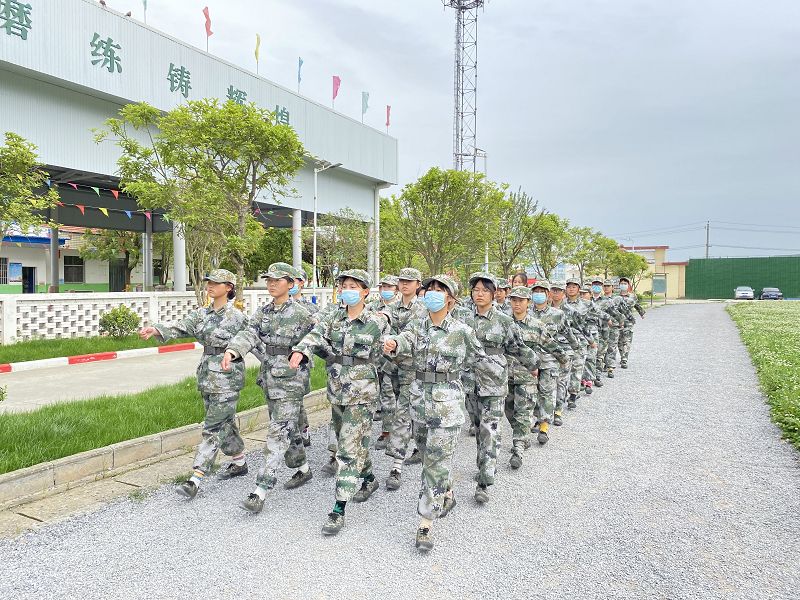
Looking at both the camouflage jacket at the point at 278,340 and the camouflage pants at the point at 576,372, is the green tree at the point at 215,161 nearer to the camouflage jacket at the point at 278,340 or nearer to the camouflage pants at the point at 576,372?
the camouflage pants at the point at 576,372

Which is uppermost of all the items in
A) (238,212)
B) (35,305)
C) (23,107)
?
(23,107)

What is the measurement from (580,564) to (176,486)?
3282 mm

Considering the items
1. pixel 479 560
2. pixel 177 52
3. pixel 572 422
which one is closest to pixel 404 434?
pixel 479 560

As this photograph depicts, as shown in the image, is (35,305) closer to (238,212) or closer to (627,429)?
(238,212)

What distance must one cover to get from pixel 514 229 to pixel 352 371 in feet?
76.6

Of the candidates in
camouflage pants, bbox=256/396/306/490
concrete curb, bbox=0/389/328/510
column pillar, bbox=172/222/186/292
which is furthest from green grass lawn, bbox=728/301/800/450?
column pillar, bbox=172/222/186/292

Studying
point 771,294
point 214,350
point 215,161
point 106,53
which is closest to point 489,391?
point 214,350

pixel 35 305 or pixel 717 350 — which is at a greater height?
pixel 35 305

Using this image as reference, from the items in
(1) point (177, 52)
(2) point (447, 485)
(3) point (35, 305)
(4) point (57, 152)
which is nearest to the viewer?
(2) point (447, 485)

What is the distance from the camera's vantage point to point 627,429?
23.8 ft

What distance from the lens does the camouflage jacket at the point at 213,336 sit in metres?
5.04

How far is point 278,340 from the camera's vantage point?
4988 mm

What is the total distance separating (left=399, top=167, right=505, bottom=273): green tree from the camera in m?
20.9

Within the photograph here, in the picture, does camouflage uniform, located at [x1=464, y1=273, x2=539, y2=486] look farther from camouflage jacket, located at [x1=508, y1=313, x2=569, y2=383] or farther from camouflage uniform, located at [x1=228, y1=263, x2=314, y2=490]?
camouflage uniform, located at [x1=228, y1=263, x2=314, y2=490]
